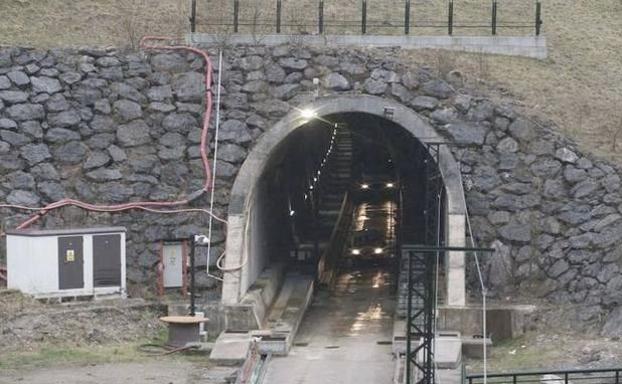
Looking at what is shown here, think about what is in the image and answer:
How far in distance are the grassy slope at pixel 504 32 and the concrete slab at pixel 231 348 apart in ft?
27.9

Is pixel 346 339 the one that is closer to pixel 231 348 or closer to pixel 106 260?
pixel 231 348

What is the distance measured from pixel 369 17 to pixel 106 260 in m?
12.4

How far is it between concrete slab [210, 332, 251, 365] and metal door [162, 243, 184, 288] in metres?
2.67

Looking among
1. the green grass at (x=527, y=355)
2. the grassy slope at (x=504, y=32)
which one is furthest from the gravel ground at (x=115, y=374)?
the grassy slope at (x=504, y=32)

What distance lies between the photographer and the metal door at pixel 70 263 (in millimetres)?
27484

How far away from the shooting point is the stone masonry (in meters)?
28.9

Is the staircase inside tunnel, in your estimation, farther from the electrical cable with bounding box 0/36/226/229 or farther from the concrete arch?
the electrical cable with bounding box 0/36/226/229

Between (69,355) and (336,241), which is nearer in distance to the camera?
(69,355)

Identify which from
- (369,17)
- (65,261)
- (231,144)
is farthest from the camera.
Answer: (369,17)

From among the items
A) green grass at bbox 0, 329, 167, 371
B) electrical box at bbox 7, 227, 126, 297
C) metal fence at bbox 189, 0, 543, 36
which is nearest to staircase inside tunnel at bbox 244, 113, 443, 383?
metal fence at bbox 189, 0, 543, 36

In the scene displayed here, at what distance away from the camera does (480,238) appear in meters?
29.1

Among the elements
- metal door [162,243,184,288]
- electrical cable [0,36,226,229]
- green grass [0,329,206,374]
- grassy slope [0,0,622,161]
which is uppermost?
grassy slope [0,0,622,161]

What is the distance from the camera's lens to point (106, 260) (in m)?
28.1

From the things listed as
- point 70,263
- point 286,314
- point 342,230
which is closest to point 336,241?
point 342,230
